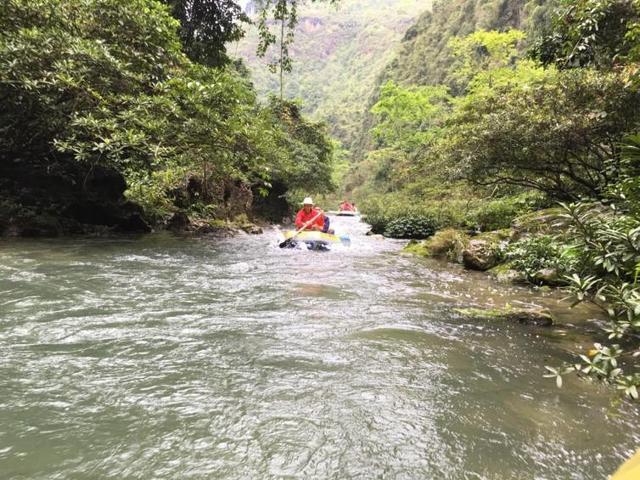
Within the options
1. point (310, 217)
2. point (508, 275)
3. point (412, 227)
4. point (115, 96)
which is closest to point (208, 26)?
point (310, 217)

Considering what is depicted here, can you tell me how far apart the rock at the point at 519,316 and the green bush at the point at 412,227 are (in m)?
12.3

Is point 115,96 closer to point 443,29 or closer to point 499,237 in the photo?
point 499,237

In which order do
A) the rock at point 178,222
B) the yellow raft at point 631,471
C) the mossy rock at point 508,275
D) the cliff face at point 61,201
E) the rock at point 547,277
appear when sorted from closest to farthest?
the yellow raft at point 631,471 → the rock at point 547,277 → the mossy rock at point 508,275 → the cliff face at point 61,201 → the rock at point 178,222

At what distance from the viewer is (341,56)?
421ft

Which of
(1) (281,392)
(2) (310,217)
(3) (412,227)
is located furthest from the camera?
(3) (412,227)

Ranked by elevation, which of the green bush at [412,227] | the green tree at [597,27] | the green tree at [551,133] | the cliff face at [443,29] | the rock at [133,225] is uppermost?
the cliff face at [443,29]

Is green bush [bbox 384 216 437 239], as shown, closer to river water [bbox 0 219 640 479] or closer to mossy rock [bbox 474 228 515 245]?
mossy rock [bbox 474 228 515 245]

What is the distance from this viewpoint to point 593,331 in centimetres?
520

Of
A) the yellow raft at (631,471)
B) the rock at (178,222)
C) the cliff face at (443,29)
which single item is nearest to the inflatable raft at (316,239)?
the rock at (178,222)

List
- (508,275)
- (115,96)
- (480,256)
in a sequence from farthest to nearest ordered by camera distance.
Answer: (480,256), (115,96), (508,275)

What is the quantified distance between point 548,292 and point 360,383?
5153 millimetres

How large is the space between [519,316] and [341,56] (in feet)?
438

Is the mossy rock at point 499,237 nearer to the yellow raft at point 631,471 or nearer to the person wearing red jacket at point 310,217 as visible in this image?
the person wearing red jacket at point 310,217

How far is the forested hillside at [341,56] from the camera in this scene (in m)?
88.9
